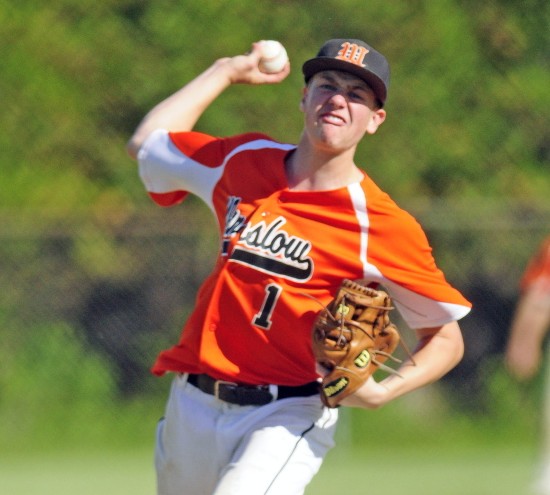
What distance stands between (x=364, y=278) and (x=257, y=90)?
8129mm

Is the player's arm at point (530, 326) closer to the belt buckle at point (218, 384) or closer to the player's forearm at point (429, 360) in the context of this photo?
the player's forearm at point (429, 360)

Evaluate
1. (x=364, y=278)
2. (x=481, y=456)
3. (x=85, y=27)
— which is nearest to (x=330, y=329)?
(x=364, y=278)

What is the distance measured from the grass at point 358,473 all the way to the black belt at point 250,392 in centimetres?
432

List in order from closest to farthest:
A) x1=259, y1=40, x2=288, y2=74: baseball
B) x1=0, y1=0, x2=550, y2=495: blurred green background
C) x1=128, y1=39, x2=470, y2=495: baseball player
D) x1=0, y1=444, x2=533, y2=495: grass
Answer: x1=128, y1=39, x2=470, y2=495: baseball player < x1=259, y1=40, x2=288, y2=74: baseball < x1=0, y1=444, x2=533, y2=495: grass < x1=0, y1=0, x2=550, y2=495: blurred green background

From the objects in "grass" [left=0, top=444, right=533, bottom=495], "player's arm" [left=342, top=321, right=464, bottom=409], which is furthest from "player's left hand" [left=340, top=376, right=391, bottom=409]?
"grass" [left=0, top=444, right=533, bottom=495]

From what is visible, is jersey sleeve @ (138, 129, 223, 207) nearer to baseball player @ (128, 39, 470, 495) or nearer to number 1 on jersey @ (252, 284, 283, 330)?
baseball player @ (128, 39, 470, 495)

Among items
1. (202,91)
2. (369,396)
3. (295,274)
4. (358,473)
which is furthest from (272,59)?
(358,473)

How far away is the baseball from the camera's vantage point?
16.1 ft

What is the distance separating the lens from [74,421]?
11211 mm

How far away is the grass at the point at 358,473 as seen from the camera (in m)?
8.92

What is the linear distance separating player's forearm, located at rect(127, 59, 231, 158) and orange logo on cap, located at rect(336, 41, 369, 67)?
0.61 meters

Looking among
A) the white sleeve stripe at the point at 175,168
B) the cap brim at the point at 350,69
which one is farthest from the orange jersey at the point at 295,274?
the cap brim at the point at 350,69

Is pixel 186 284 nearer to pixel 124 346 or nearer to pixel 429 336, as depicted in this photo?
pixel 124 346

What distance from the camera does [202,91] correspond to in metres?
4.96
